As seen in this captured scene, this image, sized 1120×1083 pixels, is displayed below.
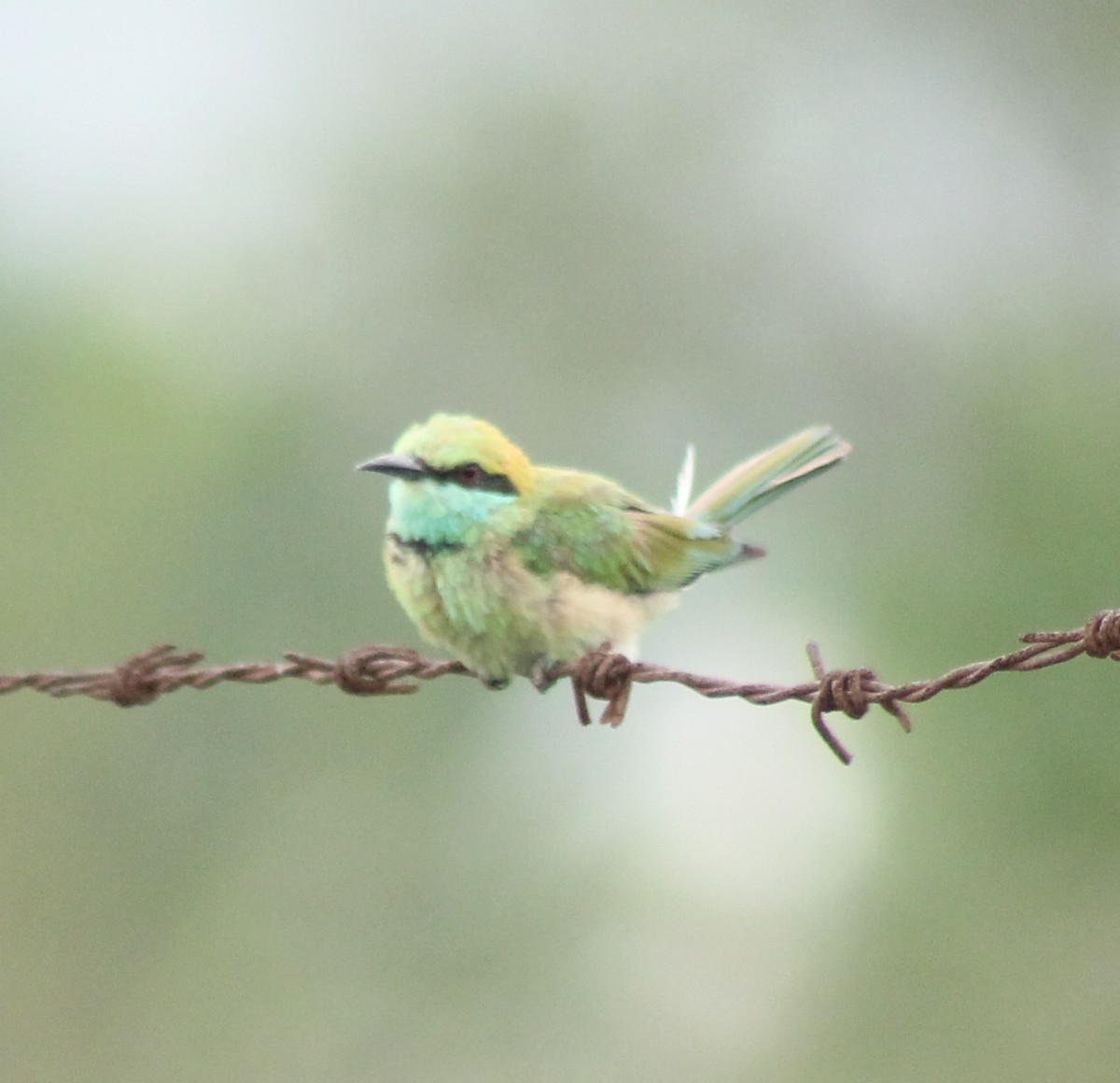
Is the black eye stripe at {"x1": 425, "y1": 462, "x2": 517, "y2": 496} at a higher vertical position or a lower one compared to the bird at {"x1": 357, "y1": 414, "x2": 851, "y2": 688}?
higher

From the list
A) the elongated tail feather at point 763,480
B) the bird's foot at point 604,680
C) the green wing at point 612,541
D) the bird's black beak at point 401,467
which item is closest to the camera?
the bird's foot at point 604,680

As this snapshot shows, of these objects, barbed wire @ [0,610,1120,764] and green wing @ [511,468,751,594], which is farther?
green wing @ [511,468,751,594]

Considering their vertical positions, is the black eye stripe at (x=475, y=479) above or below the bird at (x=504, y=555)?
above

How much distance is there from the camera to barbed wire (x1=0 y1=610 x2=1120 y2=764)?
5.78 ft

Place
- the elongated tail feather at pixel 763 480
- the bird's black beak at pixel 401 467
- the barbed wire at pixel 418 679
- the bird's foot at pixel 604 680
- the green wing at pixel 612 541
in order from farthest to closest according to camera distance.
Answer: the elongated tail feather at pixel 763 480, the green wing at pixel 612 541, the bird's black beak at pixel 401 467, the bird's foot at pixel 604 680, the barbed wire at pixel 418 679

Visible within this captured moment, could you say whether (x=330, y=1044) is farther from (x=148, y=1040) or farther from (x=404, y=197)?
(x=404, y=197)

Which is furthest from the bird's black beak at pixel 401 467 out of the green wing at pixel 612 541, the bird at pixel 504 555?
the green wing at pixel 612 541

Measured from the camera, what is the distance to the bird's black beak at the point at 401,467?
2.79 metres

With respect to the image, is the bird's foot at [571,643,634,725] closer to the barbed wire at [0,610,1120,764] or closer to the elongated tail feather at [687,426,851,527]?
the barbed wire at [0,610,1120,764]

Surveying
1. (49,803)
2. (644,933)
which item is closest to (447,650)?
(644,933)

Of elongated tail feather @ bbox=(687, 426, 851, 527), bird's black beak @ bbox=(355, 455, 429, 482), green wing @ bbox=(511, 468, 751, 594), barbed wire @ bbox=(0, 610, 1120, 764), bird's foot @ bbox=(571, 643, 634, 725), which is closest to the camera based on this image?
barbed wire @ bbox=(0, 610, 1120, 764)

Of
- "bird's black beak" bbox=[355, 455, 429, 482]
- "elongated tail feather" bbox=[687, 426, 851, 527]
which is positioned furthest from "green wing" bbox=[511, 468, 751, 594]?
"bird's black beak" bbox=[355, 455, 429, 482]

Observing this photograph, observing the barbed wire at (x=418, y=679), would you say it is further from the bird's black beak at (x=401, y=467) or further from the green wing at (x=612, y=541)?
the bird's black beak at (x=401, y=467)

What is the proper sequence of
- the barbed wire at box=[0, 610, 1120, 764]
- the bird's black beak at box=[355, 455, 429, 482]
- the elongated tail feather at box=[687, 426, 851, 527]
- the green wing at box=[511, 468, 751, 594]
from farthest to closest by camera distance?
the elongated tail feather at box=[687, 426, 851, 527], the green wing at box=[511, 468, 751, 594], the bird's black beak at box=[355, 455, 429, 482], the barbed wire at box=[0, 610, 1120, 764]
